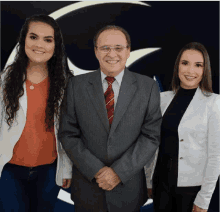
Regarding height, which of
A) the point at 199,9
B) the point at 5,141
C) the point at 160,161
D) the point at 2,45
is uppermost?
the point at 199,9

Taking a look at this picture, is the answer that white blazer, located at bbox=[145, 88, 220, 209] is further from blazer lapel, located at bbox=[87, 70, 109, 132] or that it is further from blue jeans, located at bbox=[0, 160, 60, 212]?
blue jeans, located at bbox=[0, 160, 60, 212]

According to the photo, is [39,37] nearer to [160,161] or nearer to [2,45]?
[2,45]

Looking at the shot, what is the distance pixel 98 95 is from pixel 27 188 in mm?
970

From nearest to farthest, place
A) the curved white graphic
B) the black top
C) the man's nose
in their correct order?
the man's nose, the black top, the curved white graphic

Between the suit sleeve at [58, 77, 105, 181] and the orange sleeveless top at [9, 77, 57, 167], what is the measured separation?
0.48ft

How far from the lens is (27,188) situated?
5.30ft

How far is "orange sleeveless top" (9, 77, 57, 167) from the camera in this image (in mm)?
1564

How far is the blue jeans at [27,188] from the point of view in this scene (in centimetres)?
156

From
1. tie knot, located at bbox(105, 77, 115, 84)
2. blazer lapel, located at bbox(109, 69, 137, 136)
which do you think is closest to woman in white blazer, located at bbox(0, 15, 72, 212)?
tie knot, located at bbox(105, 77, 115, 84)

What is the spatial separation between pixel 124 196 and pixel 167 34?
2.15m

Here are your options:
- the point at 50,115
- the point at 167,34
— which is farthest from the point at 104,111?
the point at 167,34

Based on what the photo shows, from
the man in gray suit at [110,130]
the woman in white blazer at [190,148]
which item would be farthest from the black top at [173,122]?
the man in gray suit at [110,130]

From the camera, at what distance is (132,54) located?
8.82 feet

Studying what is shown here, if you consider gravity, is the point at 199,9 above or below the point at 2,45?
above
